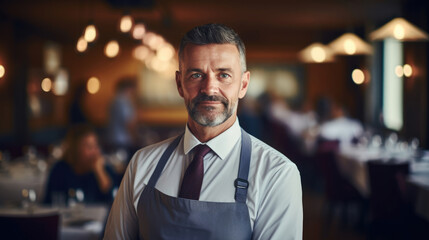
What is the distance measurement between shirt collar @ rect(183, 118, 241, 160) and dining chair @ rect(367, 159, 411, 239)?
3.10 meters

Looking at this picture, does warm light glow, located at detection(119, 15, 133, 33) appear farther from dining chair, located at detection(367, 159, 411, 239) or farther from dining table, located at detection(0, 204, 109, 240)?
dining chair, located at detection(367, 159, 411, 239)

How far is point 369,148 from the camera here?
6.97m

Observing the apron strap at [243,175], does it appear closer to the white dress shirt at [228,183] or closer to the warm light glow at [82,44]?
the white dress shirt at [228,183]

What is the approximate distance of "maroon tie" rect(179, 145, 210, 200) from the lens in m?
1.52

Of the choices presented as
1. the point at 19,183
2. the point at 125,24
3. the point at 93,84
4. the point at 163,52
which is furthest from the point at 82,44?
the point at 93,84

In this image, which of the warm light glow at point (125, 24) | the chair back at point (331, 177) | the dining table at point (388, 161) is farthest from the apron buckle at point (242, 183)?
the chair back at point (331, 177)

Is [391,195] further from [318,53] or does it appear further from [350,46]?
[318,53]

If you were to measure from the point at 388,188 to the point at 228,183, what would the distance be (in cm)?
330

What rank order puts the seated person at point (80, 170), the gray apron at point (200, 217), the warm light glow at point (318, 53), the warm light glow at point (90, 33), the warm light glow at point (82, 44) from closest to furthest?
the gray apron at point (200, 217)
the seated person at point (80, 170)
the warm light glow at point (90, 33)
the warm light glow at point (82, 44)
the warm light glow at point (318, 53)

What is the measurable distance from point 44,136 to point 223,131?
12313 millimetres

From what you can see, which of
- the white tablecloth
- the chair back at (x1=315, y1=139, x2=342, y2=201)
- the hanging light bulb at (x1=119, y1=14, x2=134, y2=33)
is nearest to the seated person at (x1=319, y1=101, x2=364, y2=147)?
the chair back at (x1=315, y1=139, x2=342, y2=201)

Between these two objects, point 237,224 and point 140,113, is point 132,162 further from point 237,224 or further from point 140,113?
point 140,113

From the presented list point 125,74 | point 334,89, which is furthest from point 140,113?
point 334,89

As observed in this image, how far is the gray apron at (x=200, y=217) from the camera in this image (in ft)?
4.75
